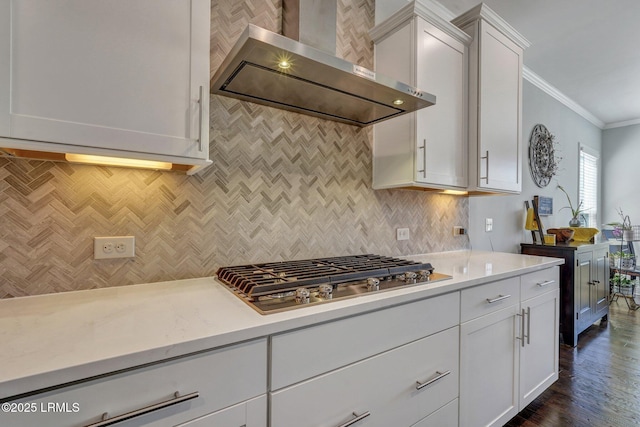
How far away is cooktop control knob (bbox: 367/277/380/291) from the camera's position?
1189 mm

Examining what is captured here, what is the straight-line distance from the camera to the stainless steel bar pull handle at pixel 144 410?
643 mm

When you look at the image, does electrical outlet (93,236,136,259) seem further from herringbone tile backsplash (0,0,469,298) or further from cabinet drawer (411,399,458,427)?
cabinet drawer (411,399,458,427)

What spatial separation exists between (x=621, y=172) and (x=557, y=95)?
232cm

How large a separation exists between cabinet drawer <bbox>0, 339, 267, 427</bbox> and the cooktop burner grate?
24 cm

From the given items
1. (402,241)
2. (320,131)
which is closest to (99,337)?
(320,131)

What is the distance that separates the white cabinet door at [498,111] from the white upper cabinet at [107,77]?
1.78 m

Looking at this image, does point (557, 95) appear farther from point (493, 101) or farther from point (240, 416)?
point (240, 416)

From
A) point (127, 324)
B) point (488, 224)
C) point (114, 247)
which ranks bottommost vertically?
point (127, 324)

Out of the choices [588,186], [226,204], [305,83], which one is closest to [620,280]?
[588,186]

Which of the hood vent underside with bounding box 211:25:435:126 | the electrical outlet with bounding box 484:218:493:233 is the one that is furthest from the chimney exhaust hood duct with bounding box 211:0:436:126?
the electrical outlet with bounding box 484:218:493:233

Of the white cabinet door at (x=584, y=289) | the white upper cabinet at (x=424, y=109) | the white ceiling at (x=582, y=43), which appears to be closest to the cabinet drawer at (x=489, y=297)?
the white upper cabinet at (x=424, y=109)

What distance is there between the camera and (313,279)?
1156 mm

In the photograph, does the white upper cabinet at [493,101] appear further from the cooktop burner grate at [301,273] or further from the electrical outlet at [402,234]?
the cooktop burner grate at [301,273]

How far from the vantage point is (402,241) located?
216cm
